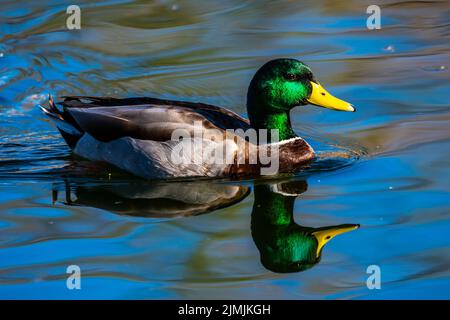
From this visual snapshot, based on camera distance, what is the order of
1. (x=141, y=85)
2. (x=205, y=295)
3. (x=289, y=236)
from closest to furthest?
(x=205, y=295) → (x=289, y=236) → (x=141, y=85)

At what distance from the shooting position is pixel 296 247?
6836mm

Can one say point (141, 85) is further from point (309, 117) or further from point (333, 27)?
point (333, 27)

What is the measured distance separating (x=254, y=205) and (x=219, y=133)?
90 centimetres

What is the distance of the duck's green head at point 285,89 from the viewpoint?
8.47m

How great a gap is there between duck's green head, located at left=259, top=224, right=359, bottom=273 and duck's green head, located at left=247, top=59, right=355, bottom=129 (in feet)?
5.39

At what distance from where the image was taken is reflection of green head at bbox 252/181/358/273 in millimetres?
6598

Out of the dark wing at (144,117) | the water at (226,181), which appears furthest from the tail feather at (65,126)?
the water at (226,181)

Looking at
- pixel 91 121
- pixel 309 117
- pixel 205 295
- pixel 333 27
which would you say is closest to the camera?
pixel 205 295

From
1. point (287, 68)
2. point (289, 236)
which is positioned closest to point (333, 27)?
point (287, 68)

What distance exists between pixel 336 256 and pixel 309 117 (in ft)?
11.6

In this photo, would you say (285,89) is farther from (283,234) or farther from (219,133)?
(283,234)

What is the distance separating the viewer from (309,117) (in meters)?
9.88

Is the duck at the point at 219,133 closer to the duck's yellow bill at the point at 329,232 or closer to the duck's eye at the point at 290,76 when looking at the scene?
the duck's eye at the point at 290,76

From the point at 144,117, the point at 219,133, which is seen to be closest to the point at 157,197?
the point at 219,133
